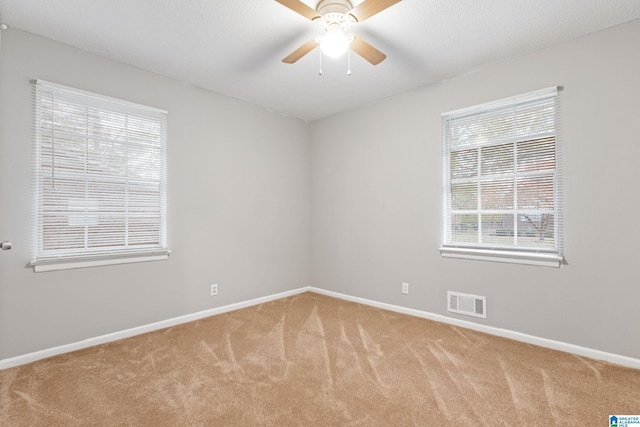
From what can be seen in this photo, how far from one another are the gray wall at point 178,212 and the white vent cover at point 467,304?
7.09 feet

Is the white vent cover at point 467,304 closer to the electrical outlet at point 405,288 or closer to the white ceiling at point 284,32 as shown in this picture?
the electrical outlet at point 405,288

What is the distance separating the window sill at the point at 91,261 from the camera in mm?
2584

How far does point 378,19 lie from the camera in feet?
7.88

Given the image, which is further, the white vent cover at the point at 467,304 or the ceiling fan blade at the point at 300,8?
the white vent cover at the point at 467,304

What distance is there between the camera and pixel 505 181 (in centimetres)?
307

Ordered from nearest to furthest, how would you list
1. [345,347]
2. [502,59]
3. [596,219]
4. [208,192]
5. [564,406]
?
[564,406] < [596,219] < [345,347] < [502,59] < [208,192]

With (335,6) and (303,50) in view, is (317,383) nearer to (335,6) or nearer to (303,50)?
(303,50)

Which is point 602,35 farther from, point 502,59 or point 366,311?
point 366,311

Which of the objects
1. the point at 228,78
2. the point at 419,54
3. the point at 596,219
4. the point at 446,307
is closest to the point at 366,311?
the point at 446,307

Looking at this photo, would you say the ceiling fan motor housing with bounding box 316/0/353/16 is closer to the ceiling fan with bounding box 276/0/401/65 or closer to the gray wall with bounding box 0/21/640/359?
the ceiling fan with bounding box 276/0/401/65

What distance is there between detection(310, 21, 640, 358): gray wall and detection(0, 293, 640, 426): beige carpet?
1.26ft

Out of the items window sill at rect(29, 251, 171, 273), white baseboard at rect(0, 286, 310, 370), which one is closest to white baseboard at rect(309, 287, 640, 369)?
white baseboard at rect(0, 286, 310, 370)

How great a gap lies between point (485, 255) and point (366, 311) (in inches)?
57.8

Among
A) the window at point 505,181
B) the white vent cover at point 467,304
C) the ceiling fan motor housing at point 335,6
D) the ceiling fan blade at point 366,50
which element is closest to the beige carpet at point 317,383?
the white vent cover at point 467,304
